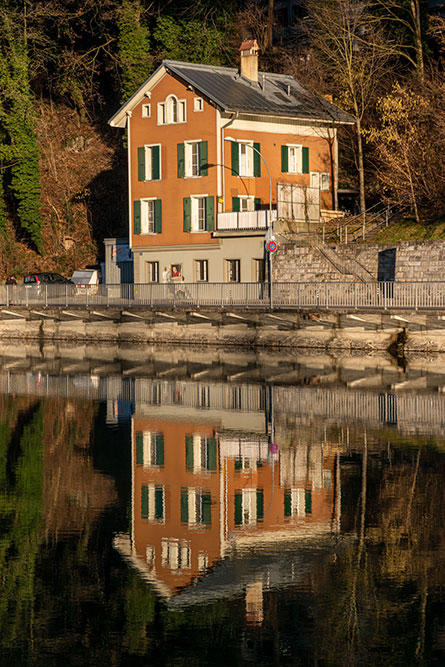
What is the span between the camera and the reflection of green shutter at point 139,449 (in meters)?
22.4

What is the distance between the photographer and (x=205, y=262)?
58.8 meters

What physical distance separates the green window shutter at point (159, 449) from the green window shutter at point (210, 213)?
108ft

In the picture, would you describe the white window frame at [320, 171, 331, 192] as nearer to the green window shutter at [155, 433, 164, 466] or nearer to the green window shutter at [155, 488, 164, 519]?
the green window shutter at [155, 433, 164, 466]

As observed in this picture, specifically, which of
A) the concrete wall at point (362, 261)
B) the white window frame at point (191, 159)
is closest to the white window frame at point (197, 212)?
the white window frame at point (191, 159)

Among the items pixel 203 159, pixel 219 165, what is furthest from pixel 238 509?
pixel 203 159

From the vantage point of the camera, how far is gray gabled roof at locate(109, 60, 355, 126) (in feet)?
192

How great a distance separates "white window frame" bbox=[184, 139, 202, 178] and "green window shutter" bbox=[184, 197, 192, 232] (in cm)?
127

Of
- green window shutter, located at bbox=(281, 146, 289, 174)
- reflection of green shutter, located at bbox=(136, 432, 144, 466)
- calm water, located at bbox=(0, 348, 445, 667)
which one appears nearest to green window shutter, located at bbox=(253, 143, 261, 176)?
green window shutter, located at bbox=(281, 146, 289, 174)

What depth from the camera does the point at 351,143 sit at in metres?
65.4

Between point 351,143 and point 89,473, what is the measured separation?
47.3 meters

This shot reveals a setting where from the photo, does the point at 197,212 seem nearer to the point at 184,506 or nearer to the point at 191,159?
the point at 191,159

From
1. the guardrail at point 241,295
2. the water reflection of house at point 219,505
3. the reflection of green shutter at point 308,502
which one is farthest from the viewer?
the guardrail at point 241,295

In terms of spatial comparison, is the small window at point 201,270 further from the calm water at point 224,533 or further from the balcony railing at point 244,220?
the calm water at point 224,533

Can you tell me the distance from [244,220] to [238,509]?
131 ft
